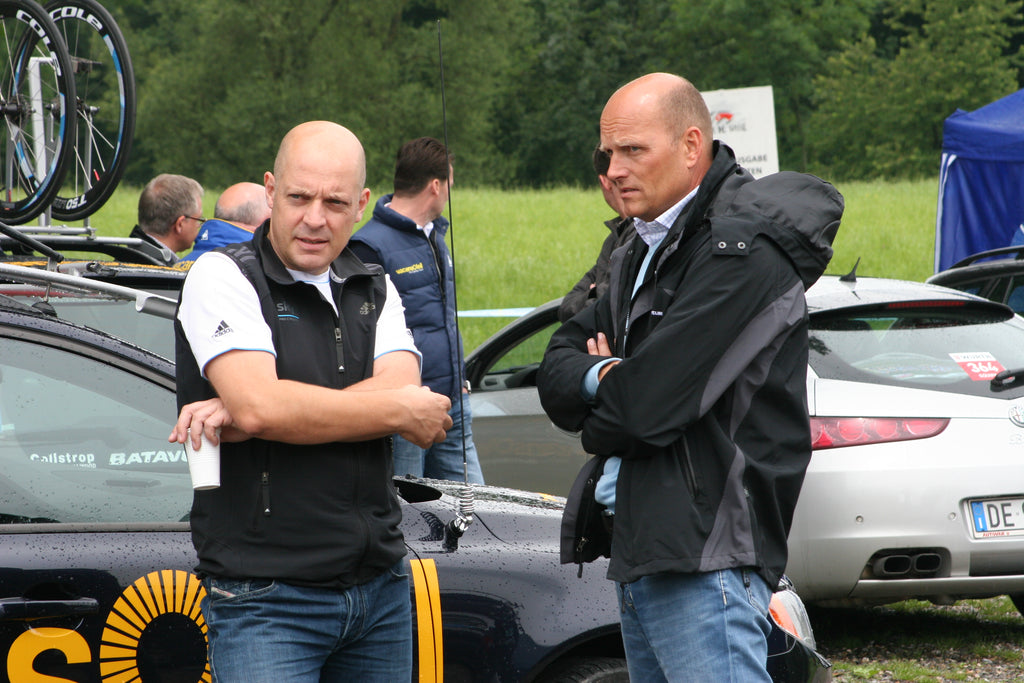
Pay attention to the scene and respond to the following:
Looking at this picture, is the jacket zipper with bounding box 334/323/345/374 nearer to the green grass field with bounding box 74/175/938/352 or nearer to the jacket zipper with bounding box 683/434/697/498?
the jacket zipper with bounding box 683/434/697/498

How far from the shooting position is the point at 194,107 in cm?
4522

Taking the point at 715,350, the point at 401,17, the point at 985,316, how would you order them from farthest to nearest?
1. the point at 401,17
2. the point at 985,316
3. the point at 715,350

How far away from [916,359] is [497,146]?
48.3 m

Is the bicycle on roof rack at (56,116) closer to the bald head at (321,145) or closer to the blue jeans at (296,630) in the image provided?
the bald head at (321,145)

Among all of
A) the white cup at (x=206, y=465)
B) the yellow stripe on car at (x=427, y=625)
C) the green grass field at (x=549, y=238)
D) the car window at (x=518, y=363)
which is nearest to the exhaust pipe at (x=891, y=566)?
the car window at (x=518, y=363)

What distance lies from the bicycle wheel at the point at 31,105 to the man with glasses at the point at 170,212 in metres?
1.08

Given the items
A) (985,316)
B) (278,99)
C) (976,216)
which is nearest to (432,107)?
(278,99)

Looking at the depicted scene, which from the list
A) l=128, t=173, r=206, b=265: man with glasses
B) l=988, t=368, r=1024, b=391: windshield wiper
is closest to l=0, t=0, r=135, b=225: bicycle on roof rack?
l=128, t=173, r=206, b=265: man with glasses

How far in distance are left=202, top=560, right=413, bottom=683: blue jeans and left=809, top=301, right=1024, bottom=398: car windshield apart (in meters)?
2.83

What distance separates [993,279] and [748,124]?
3.93m

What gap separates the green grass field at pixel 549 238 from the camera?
58.9ft

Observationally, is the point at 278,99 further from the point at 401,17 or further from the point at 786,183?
the point at 786,183

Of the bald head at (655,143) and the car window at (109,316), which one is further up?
the bald head at (655,143)

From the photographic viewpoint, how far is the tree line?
148 ft
